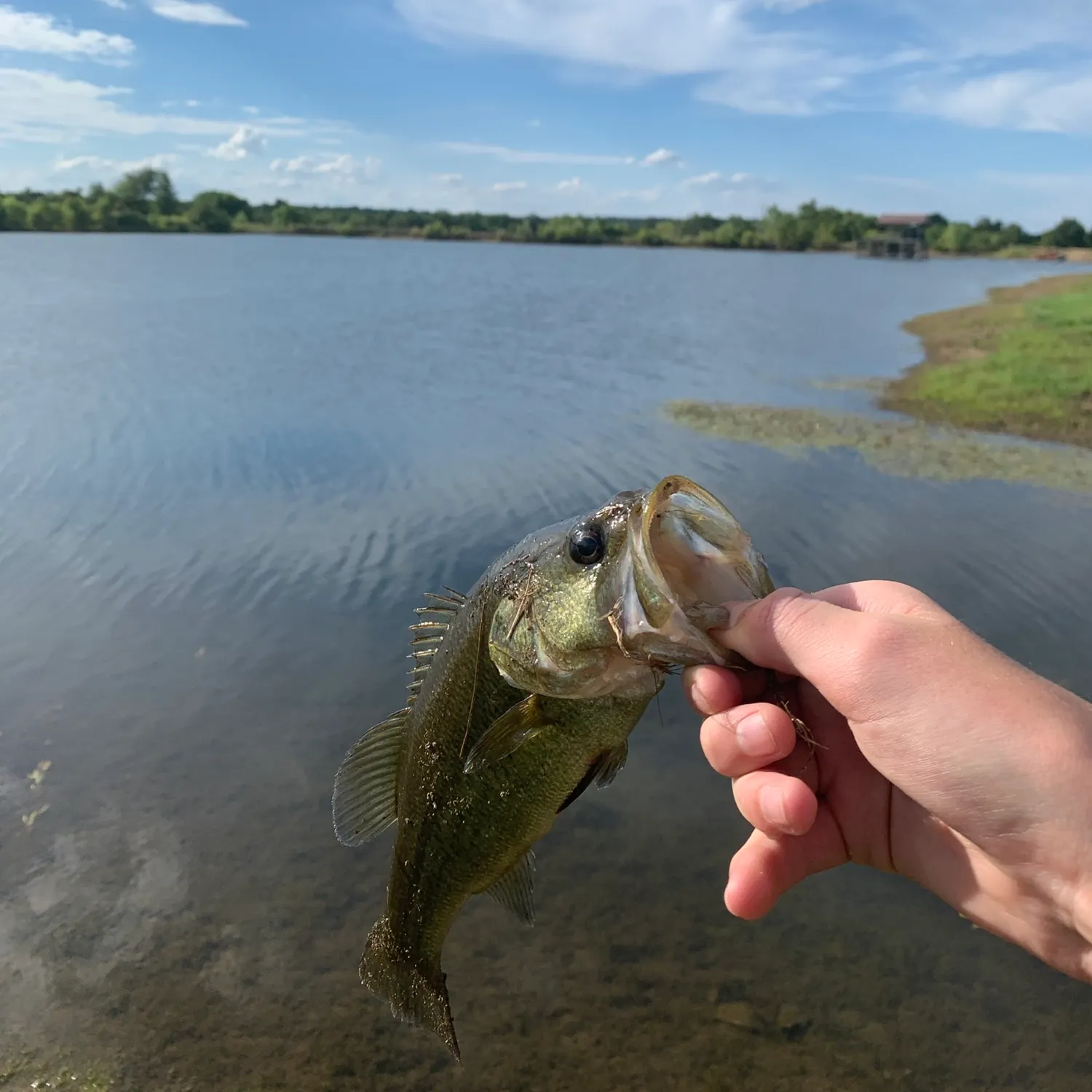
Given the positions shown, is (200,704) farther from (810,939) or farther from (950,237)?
(950,237)

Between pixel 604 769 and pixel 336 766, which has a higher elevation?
pixel 604 769

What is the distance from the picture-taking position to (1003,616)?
9523 millimetres

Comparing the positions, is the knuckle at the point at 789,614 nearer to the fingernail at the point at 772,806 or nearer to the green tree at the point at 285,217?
the fingernail at the point at 772,806

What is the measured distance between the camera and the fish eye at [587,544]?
2.62 meters

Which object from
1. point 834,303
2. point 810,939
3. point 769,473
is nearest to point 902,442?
point 769,473

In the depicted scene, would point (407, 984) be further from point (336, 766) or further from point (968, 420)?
point (968, 420)

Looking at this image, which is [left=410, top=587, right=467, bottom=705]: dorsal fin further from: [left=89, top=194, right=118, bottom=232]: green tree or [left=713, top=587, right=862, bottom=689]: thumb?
[left=89, top=194, right=118, bottom=232]: green tree

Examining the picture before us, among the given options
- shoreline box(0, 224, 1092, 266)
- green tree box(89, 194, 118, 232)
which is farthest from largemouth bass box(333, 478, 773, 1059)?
green tree box(89, 194, 118, 232)

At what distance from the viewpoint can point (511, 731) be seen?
285 cm

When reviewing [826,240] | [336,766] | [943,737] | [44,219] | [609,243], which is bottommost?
[609,243]

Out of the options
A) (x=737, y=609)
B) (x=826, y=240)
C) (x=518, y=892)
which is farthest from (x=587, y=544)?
(x=826, y=240)

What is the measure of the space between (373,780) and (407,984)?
2.66 feet

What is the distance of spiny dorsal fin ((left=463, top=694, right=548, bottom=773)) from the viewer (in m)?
2.82

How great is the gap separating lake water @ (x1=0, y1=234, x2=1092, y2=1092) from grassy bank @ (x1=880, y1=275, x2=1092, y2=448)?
18.8 ft
